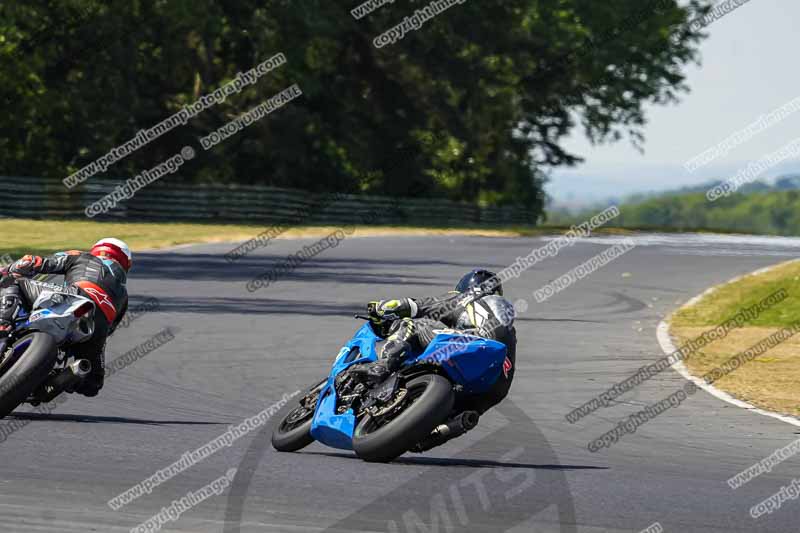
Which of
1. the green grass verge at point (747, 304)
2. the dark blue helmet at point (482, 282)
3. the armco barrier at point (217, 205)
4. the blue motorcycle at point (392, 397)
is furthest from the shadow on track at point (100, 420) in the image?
the armco barrier at point (217, 205)

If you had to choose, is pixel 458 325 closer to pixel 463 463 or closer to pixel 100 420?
pixel 463 463

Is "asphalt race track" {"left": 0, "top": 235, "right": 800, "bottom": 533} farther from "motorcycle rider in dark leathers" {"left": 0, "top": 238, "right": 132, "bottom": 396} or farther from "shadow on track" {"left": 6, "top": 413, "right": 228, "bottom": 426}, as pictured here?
"motorcycle rider in dark leathers" {"left": 0, "top": 238, "right": 132, "bottom": 396}

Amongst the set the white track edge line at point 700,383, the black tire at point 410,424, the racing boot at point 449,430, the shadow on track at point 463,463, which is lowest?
the white track edge line at point 700,383

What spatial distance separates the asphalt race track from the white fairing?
2.04 feet

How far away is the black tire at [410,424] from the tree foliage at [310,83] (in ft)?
122

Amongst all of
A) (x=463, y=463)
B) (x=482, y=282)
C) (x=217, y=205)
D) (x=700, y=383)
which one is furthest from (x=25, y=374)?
(x=217, y=205)

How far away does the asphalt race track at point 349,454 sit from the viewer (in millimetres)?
8203

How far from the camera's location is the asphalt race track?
8203mm

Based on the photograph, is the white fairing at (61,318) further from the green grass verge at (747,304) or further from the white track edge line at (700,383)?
the green grass verge at (747,304)

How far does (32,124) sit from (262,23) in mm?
7838

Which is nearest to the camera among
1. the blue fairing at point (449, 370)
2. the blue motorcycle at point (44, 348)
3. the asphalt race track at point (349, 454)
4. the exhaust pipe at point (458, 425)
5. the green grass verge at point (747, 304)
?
the asphalt race track at point (349, 454)

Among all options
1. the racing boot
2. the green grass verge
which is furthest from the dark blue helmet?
the green grass verge

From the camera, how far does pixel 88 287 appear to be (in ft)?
37.5

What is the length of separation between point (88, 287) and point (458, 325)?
277 centimetres
